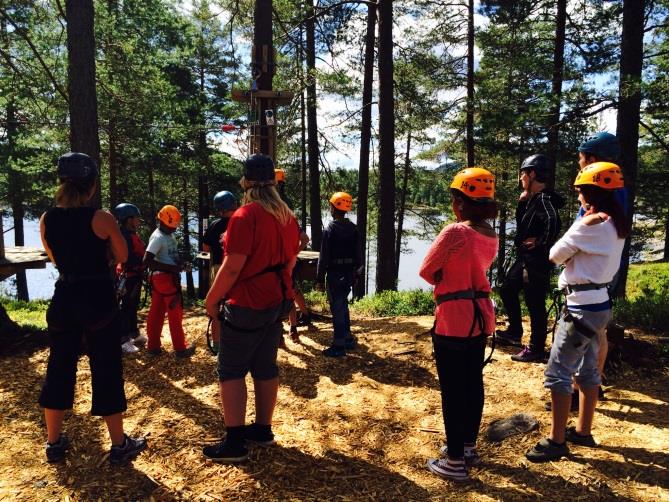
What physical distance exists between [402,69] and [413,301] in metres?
8.20

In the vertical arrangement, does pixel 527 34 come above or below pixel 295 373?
above

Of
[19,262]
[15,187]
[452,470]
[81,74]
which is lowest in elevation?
[452,470]

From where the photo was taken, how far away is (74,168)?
343 centimetres

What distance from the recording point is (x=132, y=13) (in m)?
15.0

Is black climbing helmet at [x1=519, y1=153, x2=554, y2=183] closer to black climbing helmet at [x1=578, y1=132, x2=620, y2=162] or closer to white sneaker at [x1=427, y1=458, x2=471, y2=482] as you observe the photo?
black climbing helmet at [x1=578, y1=132, x2=620, y2=162]

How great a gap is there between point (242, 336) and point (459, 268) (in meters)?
1.61

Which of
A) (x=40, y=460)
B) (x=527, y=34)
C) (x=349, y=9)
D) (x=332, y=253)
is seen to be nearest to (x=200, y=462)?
(x=40, y=460)

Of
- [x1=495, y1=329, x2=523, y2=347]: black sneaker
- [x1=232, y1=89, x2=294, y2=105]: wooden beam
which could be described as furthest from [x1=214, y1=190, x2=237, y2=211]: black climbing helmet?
[x1=495, y1=329, x2=523, y2=347]: black sneaker

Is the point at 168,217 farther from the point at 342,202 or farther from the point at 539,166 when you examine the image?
the point at 539,166

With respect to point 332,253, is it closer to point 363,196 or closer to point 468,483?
point 468,483

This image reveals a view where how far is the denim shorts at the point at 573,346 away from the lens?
11.5 ft

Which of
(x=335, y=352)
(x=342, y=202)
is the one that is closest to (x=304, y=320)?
(x=335, y=352)

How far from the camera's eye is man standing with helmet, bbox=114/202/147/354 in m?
6.21

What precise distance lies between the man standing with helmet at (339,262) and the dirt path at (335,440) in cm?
43
